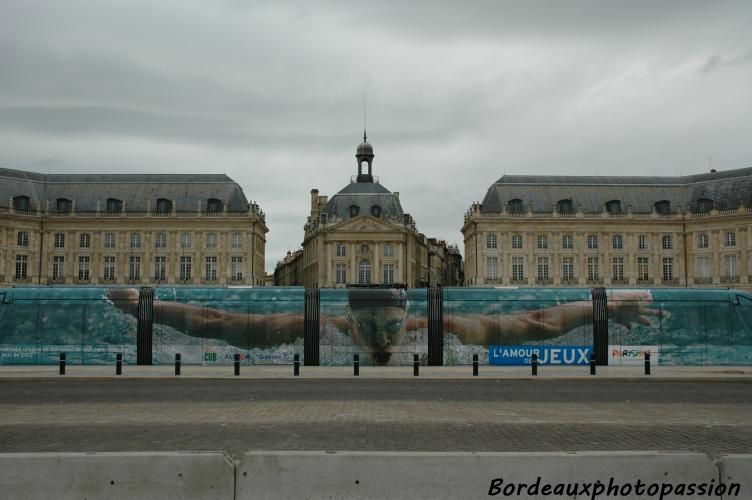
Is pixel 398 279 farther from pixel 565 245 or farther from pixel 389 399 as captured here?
pixel 389 399

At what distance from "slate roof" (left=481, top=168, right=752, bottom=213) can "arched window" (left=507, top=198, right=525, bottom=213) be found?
0.47 metres

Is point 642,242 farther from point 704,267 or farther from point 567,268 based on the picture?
point 567,268

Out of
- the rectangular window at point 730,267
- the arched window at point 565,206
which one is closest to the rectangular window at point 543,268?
the arched window at point 565,206

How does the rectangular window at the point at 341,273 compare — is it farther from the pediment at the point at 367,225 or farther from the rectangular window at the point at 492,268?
the rectangular window at the point at 492,268

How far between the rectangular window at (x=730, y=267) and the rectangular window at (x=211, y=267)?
58723 mm

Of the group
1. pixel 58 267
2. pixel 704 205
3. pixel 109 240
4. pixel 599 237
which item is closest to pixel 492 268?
pixel 599 237

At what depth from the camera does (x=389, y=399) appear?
767 inches

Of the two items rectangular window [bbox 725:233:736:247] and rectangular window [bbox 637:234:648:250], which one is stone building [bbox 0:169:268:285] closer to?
rectangular window [bbox 637:234:648:250]

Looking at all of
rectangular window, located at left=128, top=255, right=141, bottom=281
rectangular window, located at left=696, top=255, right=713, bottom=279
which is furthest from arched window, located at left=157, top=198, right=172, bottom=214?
rectangular window, located at left=696, top=255, right=713, bottom=279

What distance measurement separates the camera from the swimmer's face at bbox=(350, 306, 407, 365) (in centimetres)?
3244

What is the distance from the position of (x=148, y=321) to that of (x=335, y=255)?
68.0m

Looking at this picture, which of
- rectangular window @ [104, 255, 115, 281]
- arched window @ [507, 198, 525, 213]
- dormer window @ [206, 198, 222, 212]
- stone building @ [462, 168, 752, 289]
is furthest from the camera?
dormer window @ [206, 198, 222, 212]

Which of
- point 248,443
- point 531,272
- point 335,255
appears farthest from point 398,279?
point 248,443

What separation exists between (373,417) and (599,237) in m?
81.2
